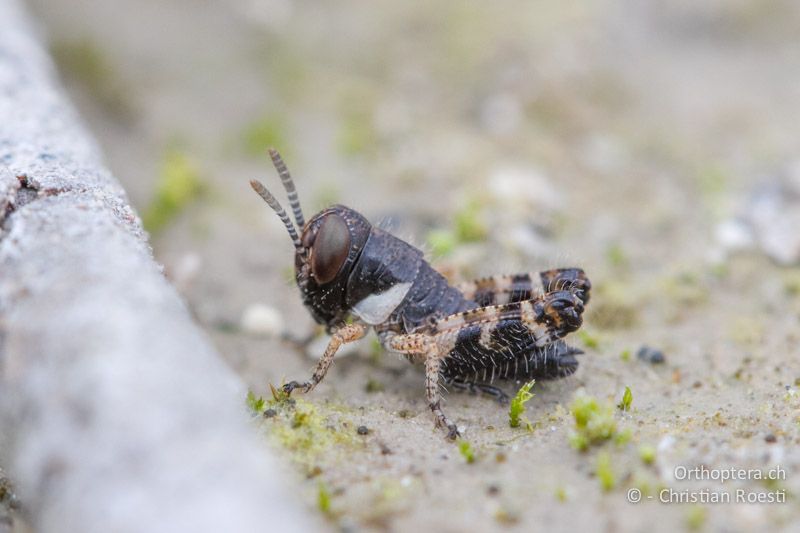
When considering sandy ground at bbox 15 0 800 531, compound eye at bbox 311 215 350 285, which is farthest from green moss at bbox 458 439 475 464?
compound eye at bbox 311 215 350 285

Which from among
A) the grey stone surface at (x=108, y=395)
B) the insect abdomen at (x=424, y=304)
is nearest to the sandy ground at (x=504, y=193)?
the insect abdomen at (x=424, y=304)

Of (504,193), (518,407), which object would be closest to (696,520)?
(518,407)

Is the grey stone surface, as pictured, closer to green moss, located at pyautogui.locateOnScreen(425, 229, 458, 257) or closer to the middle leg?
the middle leg

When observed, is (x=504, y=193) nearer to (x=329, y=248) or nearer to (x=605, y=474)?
(x=329, y=248)

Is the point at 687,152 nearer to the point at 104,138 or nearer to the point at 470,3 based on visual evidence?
the point at 470,3

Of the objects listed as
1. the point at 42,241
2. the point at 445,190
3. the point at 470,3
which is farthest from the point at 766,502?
the point at 470,3

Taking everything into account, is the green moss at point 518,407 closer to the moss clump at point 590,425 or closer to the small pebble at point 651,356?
the moss clump at point 590,425
